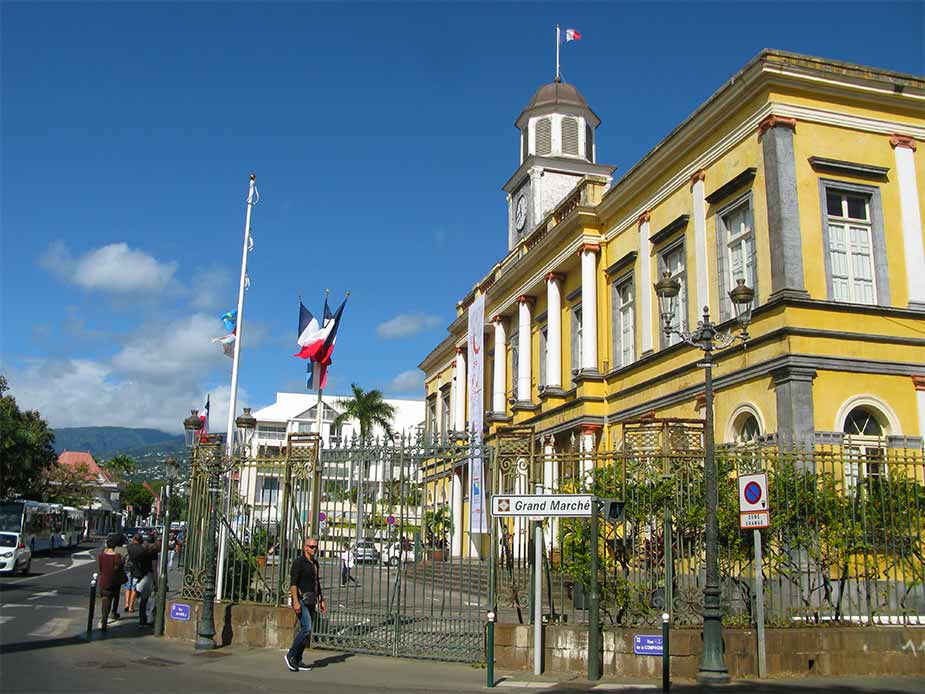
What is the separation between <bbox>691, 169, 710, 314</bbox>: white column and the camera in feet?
68.3

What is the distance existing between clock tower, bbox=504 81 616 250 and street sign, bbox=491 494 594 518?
2637 centimetres

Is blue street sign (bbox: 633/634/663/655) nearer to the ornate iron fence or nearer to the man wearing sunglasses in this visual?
the ornate iron fence

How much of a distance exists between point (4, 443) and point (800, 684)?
156 ft

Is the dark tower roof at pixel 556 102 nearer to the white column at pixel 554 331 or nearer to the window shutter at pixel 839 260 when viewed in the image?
the white column at pixel 554 331

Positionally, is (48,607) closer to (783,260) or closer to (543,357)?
(783,260)

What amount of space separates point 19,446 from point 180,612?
→ 4080 centimetres

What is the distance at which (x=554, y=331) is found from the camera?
29516 mm

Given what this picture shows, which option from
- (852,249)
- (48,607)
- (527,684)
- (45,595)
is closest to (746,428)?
(852,249)

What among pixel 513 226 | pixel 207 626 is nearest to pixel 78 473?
pixel 513 226

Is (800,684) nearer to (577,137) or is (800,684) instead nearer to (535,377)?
(535,377)

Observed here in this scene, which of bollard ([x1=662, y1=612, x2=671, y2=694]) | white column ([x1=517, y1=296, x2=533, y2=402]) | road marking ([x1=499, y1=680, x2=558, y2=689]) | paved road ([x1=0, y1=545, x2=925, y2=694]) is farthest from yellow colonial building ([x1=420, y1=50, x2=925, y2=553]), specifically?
white column ([x1=517, y1=296, x2=533, y2=402])

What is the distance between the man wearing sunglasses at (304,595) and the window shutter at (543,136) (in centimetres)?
2825

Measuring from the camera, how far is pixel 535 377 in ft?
107

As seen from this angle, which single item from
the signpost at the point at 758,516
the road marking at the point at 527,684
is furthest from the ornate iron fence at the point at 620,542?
the road marking at the point at 527,684
